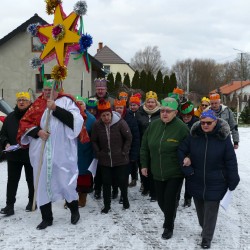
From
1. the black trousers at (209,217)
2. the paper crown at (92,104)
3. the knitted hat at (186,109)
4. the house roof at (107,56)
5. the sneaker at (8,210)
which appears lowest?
the sneaker at (8,210)

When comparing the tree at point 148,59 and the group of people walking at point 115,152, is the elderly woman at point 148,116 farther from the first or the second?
the tree at point 148,59

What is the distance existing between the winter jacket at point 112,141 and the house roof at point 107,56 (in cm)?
5082

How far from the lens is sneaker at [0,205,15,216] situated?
18.7 ft

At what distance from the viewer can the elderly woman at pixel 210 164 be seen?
4.37m

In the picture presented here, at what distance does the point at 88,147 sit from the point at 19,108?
47.2 inches

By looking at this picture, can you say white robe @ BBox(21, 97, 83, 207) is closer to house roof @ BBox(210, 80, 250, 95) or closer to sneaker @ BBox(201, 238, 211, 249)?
sneaker @ BBox(201, 238, 211, 249)

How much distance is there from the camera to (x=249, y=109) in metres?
30.9

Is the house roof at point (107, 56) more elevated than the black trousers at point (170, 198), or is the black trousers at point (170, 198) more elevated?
the house roof at point (107, 56)

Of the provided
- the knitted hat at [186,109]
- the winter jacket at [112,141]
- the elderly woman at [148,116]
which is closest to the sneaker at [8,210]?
the winter jacket at [112,141]

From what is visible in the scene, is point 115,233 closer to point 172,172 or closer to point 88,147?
point 172,172

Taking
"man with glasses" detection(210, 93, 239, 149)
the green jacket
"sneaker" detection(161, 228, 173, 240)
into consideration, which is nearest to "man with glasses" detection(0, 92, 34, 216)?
the green jacket

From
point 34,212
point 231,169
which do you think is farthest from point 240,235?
point 34,212

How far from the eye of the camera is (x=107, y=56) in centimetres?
5709

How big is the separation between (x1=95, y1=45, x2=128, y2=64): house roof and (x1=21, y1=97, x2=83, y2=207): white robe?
51523mm
